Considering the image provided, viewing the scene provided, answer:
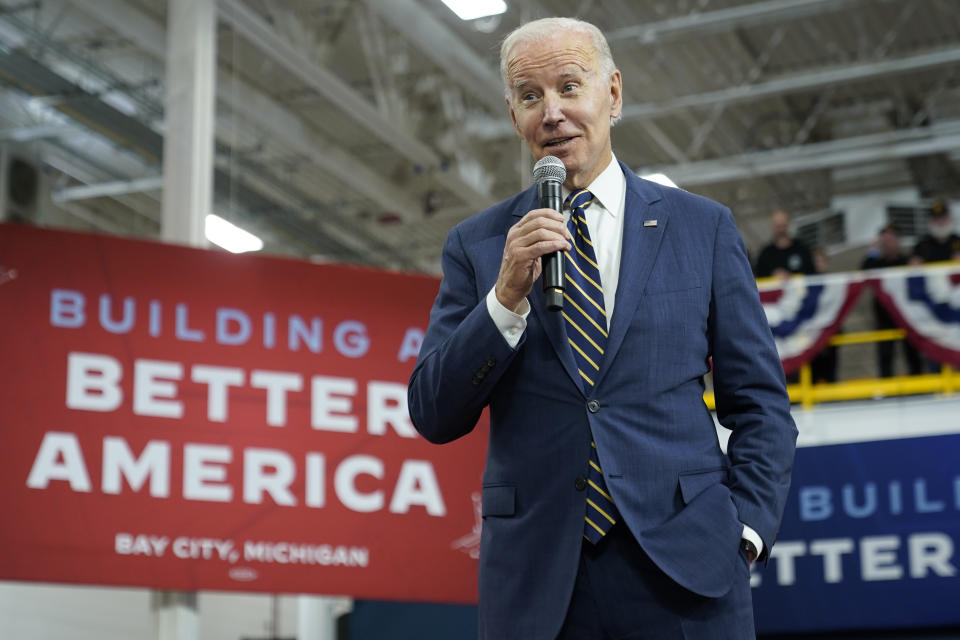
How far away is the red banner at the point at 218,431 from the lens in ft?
19.7

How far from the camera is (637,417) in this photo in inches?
64.5

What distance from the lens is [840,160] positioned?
44.5ft

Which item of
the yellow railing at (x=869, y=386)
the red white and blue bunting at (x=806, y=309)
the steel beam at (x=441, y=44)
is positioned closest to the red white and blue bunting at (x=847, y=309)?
the red white and blue bunting at (x=806, y=309)

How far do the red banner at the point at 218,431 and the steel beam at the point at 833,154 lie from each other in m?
7.61

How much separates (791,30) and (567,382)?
42.6ft

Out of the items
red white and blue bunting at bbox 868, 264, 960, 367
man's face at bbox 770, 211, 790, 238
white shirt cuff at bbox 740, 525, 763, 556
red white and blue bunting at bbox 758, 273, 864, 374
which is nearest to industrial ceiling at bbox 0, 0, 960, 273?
man's face at bbox 770, 211, 790, 238

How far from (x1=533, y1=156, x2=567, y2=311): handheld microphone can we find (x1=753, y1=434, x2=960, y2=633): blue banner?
6.02 metres

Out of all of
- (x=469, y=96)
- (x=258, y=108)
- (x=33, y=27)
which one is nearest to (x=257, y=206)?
(x=258, y=108)

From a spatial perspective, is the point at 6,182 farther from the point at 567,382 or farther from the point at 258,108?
the point at 567,382

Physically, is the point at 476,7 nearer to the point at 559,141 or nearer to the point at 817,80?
the point at 817,80

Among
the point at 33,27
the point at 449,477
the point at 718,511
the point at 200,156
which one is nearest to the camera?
the point at 718,511

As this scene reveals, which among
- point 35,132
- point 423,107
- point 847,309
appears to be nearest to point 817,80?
point 423,107

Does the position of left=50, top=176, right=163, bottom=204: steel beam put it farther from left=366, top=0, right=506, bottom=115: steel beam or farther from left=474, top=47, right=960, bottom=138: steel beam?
left=474, top=47, right=960, bottom=138: steel beam

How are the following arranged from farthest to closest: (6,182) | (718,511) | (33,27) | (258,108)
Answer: (258,108) < (6,182) < (33,27) < (718,511)
